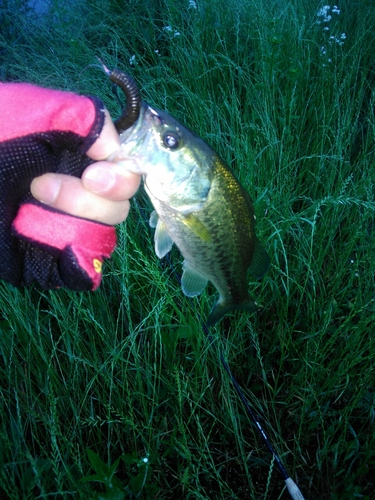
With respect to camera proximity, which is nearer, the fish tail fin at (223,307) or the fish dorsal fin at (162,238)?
the fish dorsal fin at (162,238)

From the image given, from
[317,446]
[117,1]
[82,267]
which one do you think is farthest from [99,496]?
[117,1]

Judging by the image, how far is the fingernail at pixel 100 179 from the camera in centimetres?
126

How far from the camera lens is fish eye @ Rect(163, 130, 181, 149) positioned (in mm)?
1272

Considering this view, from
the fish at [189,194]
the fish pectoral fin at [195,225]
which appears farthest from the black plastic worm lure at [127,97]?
the fish pectoral fin at [195,225]

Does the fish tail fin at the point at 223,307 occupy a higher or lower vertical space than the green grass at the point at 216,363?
higher

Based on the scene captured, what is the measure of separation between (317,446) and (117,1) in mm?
3871

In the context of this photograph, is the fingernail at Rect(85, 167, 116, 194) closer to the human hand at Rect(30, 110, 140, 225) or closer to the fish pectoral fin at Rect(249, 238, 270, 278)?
the human hand at Rect(30, 110, 140, 225)

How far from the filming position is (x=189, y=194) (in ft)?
4.35

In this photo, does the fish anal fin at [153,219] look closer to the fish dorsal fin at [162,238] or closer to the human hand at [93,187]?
the fish dorsal fin at [162,238]

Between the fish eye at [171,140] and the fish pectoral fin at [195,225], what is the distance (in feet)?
0.67

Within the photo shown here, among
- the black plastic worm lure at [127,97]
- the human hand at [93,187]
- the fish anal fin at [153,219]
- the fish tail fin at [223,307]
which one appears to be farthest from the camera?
the fish tail fin at [223,307]

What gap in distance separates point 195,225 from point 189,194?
0.32 ft

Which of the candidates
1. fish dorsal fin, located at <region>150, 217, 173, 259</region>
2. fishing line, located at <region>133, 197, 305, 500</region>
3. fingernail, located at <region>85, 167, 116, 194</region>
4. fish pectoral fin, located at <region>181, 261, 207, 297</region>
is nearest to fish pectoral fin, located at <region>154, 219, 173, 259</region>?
fish dorsal fin, located at <region>150, 217, 173, 259</region>

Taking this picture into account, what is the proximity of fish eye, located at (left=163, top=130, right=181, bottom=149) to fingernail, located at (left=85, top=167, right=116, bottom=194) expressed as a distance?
0.17 metres
